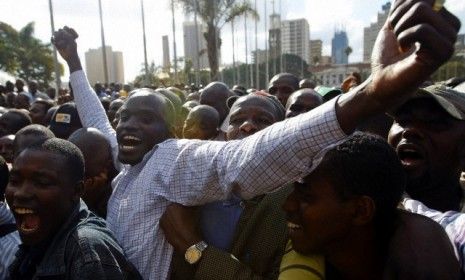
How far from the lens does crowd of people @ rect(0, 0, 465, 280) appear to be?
147cm

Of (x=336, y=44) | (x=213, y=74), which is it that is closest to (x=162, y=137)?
(x=213, y=74)

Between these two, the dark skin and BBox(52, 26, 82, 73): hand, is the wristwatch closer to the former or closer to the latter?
the dark skin

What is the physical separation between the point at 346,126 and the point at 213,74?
24.0 metres

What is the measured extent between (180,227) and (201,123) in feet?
8.39

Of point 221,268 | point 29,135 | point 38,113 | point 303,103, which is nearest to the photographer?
point 221,268

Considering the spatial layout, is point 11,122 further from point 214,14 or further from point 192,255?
point 214,14

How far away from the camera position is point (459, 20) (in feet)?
4.16

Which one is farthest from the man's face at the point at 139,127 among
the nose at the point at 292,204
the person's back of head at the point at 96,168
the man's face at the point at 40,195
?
the nose at the point at 292,204

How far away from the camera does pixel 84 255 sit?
1.75m

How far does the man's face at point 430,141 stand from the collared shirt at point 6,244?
70.7 inches

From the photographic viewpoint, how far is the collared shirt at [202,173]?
1536mm

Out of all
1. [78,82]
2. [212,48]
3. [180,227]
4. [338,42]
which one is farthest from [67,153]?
[338,42]

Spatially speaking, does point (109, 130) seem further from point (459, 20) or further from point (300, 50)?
point (300, 50)

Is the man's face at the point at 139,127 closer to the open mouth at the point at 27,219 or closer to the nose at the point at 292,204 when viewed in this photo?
the open mouth at the point at 27,219
